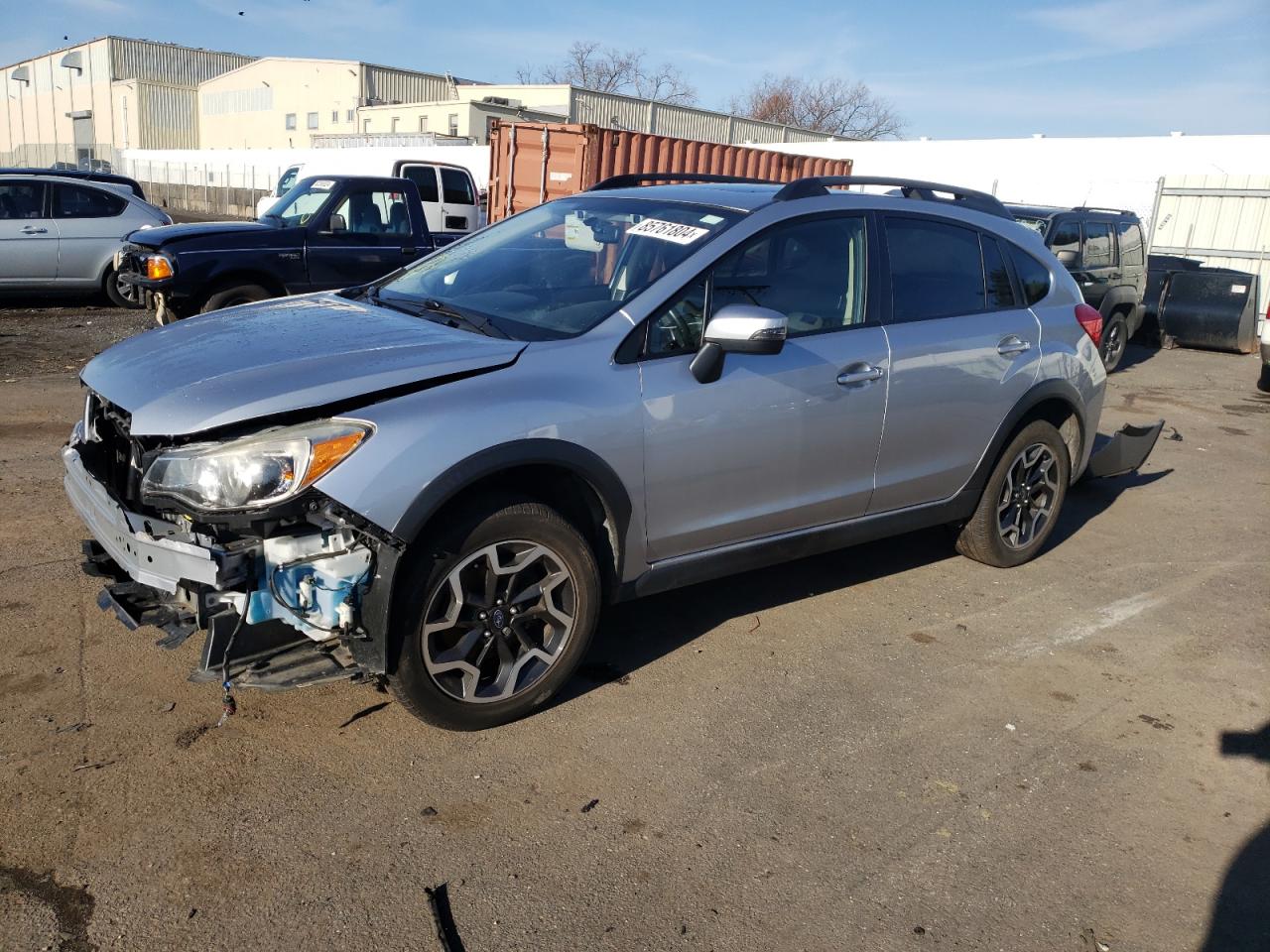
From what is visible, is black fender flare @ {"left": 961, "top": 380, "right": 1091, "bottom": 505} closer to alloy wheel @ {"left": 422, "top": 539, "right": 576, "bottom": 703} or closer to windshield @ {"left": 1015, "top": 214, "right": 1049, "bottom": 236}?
alloy wheel @ {"left": 422, "top": 539, "right": 576, "bottom": 703}

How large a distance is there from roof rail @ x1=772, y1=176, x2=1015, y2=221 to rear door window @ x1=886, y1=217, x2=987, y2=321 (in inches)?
8.4

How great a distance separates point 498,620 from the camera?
345 cm

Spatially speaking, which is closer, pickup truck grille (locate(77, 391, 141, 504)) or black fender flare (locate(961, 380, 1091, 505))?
pickup truck grille (locate(77, 391, 141, 504))

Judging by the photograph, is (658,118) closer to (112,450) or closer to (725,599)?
(725,599)

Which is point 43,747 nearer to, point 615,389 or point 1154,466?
point 615,389

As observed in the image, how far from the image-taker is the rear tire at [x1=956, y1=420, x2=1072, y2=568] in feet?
17.1

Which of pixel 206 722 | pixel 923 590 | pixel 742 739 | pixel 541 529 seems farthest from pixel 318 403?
pixel 923 590

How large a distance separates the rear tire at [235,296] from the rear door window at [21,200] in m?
4.30

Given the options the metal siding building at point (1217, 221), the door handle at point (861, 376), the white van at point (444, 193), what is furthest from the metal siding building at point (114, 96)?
the door handle at point (861, 376)

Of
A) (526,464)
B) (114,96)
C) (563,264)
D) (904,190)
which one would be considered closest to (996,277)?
(904,190)

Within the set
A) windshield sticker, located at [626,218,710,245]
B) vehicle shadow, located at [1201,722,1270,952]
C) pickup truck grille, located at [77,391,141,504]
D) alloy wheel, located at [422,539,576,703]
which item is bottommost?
vehicle shadow, located at [1201,722,1270,952]

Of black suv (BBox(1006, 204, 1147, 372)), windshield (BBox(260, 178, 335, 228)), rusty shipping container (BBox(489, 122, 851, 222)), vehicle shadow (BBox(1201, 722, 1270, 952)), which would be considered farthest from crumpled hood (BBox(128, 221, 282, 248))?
vehicle shadow (BBox(1201, 722, 1270, 952))

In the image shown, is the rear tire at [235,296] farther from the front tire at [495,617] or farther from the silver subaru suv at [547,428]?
the front tire at [495,617]

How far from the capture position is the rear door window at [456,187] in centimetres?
1591
